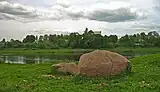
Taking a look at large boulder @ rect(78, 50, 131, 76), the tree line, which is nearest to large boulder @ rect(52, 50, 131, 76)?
large boulder @ rect(78, 50, 131, 76)

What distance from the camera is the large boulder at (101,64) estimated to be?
Answer: 2027 cm

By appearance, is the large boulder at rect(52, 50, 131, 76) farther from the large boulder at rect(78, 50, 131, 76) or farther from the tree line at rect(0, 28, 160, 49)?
the tree line at rect(0, 28, 160, 49)

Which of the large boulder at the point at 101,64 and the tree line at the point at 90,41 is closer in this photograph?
the large boulder at the point at 101,64

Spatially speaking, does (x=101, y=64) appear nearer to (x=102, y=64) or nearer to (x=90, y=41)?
(x=102, y=64)

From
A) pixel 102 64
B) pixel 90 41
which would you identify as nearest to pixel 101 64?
pixel 102 64

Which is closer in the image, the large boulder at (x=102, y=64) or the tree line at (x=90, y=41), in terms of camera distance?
the large boulder at (x=102, y=64)

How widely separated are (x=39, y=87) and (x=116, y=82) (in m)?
4.68

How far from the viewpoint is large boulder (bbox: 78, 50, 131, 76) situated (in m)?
20.3

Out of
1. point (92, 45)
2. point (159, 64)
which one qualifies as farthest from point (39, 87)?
point (92, 45)

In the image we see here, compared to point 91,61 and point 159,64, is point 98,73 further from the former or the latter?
point 159,64

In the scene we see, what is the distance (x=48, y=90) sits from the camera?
15977mm

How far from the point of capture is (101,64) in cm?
2031

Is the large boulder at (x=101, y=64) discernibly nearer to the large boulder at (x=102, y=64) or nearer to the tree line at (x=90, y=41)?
the large boulder at (x=102, y=64)

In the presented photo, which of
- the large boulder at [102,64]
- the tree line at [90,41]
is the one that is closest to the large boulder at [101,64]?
the large boulder at [102,64]
